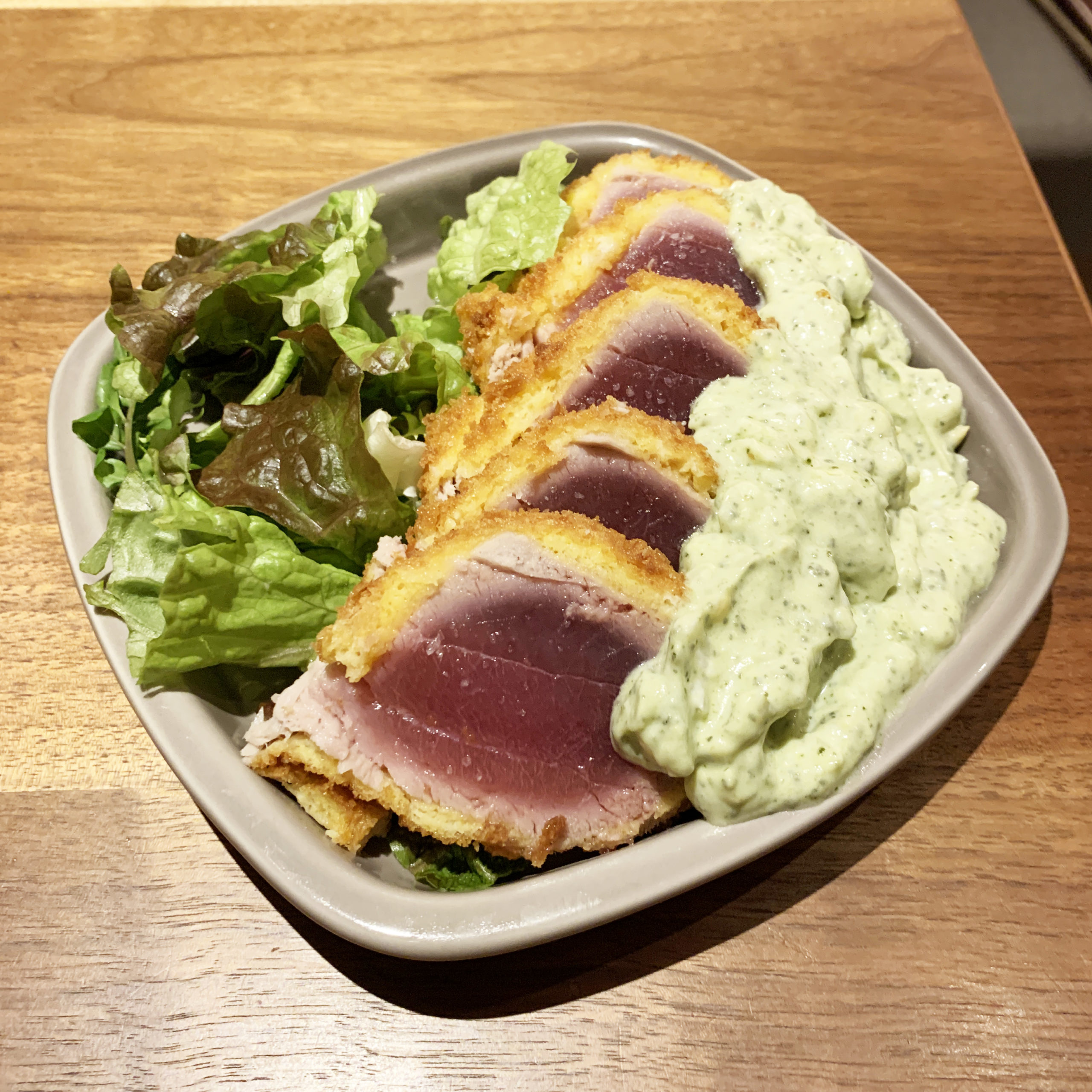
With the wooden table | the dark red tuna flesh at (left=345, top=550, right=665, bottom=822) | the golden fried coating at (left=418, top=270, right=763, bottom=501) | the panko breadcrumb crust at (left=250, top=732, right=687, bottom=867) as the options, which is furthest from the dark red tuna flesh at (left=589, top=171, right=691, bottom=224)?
the panko breadcrumb crust at (left=250, top=732, right=687, bottom=867)

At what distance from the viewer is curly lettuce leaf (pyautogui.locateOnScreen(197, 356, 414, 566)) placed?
201cm

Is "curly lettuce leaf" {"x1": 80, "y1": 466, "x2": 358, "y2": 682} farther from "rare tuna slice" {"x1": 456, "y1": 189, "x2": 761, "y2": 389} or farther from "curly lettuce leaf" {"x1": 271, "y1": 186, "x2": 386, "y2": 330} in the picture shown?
"rare tuna slice" {"x1": 456, "y1": 189, "x2": 761, "y2": 389}

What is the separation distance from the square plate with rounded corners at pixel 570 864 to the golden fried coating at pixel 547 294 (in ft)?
2.52

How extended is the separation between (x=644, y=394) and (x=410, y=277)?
125 cm

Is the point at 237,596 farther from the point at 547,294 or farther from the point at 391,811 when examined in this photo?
the point at 547,294

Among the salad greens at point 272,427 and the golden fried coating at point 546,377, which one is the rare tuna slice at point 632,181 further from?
the golden fried coating at point 546,377

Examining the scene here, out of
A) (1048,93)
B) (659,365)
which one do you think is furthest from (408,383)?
(1048,93)

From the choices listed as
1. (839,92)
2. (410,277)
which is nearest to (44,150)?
(410,277)

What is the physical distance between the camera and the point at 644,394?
204 centimetres

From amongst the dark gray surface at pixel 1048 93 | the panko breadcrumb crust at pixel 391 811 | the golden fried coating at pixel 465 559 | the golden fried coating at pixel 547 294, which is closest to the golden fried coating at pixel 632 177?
the golden fried coating at pixel 547 294

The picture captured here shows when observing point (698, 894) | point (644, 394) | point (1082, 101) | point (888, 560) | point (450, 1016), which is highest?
point (1082, 101)

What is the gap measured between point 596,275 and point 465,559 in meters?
1.05

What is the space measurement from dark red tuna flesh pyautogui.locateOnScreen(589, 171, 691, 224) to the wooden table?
960mm

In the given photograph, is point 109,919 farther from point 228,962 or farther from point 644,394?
point 644,394
